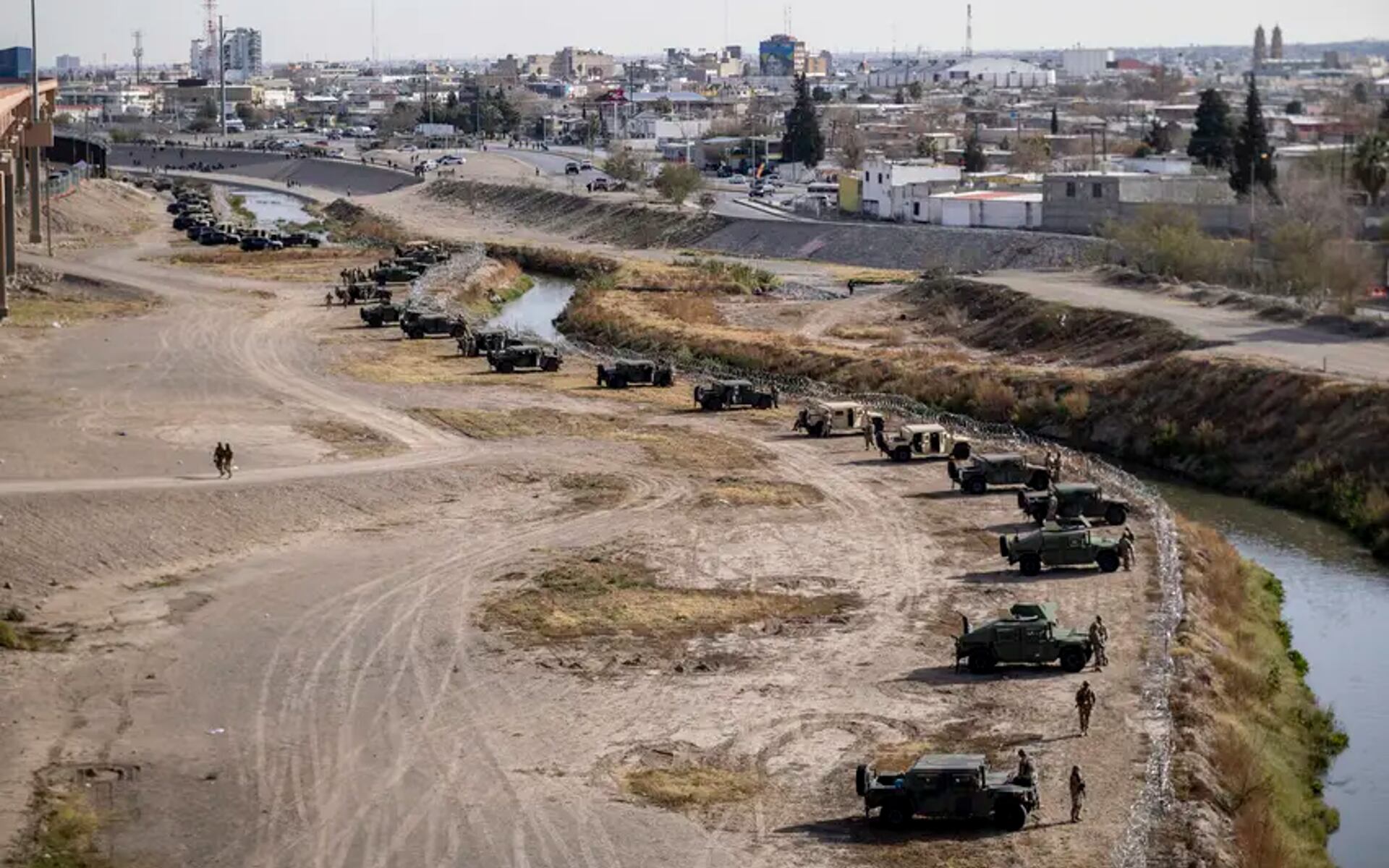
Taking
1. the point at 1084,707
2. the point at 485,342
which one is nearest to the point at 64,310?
the point at 485,342

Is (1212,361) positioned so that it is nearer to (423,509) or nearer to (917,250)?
(423,509)

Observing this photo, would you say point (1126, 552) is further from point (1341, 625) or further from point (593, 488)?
point (593, 488)

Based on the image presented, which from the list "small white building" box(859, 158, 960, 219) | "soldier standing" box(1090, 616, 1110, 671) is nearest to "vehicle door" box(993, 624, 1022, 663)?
"soldier standing" box(1090, 616, 1110, 671)

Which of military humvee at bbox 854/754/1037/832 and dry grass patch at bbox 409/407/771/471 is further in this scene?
dry grass patch at bbox 409/407/771/471

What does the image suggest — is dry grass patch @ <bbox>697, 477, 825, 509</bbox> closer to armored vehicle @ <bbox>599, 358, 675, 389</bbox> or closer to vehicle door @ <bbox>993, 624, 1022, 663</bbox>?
vehicle door @ <bbox>993, 624, 1022, 663</bbox>

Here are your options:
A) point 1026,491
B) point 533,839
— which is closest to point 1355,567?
point 1026,491

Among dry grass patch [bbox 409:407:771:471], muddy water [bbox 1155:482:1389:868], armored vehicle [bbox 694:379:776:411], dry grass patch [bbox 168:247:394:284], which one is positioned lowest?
muddy water [bbox 1155:482:1389:868]

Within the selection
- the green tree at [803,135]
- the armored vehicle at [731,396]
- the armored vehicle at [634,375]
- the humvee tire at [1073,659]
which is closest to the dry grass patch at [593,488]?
the armored vehicle at [731,396]
